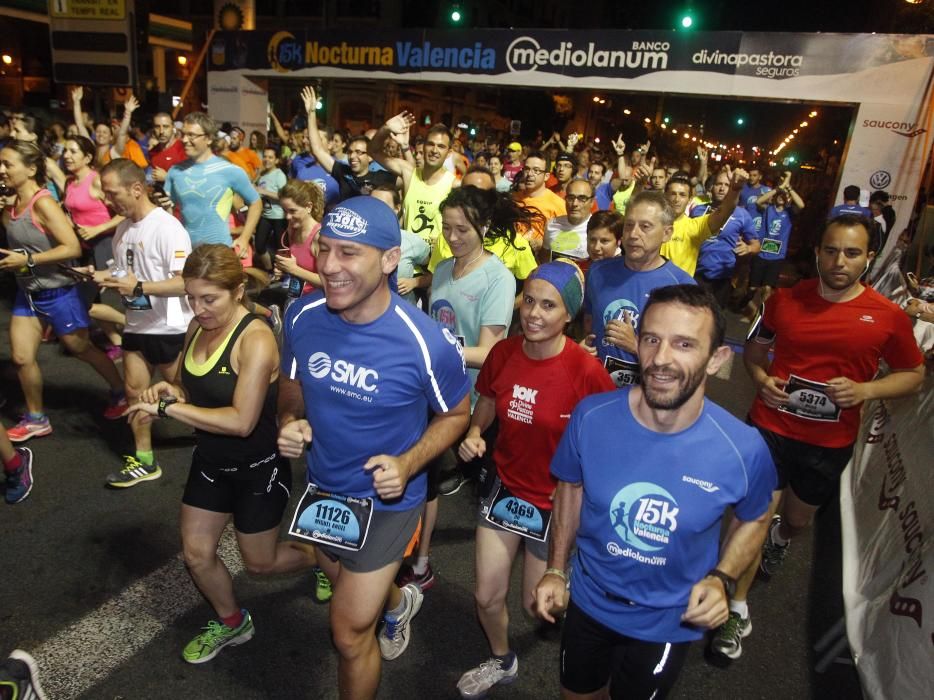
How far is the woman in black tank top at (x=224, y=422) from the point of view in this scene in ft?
9.39

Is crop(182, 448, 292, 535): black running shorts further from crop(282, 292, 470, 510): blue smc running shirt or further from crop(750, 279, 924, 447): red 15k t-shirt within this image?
crop(750, 279, 924, 447): red 15k t-shirt

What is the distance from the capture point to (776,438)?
11.7 feet

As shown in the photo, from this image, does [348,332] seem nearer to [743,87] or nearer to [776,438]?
[776,438]

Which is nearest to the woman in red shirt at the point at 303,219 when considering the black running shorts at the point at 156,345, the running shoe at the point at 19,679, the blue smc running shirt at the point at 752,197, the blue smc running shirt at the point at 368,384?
the black running shorts at the point at 156,345

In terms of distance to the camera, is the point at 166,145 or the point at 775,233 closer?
the point at 166,145

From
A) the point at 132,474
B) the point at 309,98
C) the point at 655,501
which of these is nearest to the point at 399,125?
the point at 309,98

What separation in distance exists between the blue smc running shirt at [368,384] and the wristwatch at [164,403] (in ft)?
2.04

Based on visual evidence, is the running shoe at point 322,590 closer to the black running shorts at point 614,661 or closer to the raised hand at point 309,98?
the black running shorts at point 614,661

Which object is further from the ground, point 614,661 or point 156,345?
point 156,345

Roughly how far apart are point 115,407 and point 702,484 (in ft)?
17.1

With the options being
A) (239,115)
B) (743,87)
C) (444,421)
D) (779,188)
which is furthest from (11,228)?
(239,115)

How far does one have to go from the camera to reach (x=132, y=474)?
14.9ft

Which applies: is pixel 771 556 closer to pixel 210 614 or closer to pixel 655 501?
pixel 655 501

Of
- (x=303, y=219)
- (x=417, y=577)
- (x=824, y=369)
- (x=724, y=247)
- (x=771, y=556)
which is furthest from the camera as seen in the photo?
(x=724, y=247)
